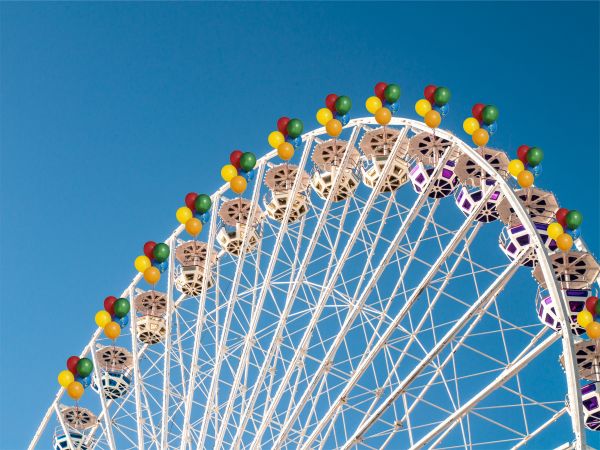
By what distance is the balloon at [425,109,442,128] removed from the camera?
26.8 meters

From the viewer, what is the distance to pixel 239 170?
30.2 meters

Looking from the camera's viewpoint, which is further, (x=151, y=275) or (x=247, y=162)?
(x=247, y=162)

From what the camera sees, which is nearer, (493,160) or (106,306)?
(493,160)

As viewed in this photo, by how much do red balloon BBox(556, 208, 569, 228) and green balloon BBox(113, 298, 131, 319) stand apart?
10709 millimetres

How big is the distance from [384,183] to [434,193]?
1.24 m

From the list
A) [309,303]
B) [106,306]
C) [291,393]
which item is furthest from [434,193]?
[106,306]

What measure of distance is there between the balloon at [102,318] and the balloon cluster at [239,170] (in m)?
4.45

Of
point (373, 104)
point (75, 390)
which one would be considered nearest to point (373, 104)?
point (373, 104)

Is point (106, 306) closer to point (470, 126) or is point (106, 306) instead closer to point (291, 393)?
point (291, 393)

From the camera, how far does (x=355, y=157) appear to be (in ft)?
95.0

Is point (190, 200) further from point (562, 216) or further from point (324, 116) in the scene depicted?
point (562, 216)

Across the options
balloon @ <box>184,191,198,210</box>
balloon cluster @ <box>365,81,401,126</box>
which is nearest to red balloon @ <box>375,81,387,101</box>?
balloon cluster @ <box>365,81,401,126</box>

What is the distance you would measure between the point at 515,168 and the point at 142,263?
967cm

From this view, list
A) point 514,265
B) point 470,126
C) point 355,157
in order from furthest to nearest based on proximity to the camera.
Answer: point 355,157
point 470,126
point 514,265
